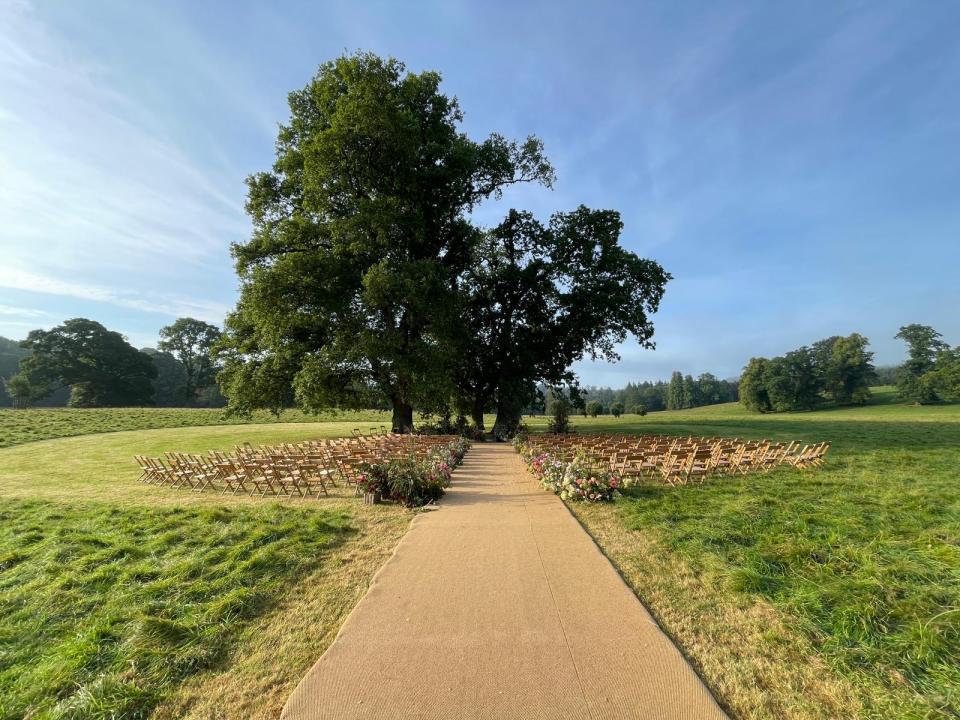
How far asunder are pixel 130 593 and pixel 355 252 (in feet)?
60.7

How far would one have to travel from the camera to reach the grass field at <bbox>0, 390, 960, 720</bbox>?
2838 millimetres

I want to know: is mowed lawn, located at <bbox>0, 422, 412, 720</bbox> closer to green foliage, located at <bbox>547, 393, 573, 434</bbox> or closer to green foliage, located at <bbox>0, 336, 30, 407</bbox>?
green foliage, located at <bbox>547, 393, 573, 434</bbox>

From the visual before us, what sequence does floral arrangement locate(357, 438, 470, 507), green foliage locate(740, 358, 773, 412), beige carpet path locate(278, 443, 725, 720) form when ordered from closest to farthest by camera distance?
beige carpet path locate(278, 443, 725, 720) → floral arrangement locate(357, 438, 470, 507) → green foliage locate(740, 358, 773, 412)

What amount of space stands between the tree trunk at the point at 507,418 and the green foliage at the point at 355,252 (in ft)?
17.2

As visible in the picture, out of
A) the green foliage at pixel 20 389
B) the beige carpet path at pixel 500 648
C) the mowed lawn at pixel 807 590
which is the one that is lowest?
the beige carpet path at pixel 500 648

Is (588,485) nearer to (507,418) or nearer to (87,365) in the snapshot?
(507,418)

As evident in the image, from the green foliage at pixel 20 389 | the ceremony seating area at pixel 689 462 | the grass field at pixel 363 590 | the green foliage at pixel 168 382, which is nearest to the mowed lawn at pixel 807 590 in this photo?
the grass field at pixel 363 590

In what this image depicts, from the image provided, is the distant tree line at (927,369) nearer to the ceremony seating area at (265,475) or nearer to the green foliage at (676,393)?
the green foliage at (676,393)

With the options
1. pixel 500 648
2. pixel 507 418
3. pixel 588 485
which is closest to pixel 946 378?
pixel 507 418

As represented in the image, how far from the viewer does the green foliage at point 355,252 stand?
2033cm

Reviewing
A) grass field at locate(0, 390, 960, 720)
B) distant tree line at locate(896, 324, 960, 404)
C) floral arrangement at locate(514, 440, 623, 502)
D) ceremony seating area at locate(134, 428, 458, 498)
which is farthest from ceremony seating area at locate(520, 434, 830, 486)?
distant tree line at locate(896, 324, 960, 404)

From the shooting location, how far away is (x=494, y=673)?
9.50 feet

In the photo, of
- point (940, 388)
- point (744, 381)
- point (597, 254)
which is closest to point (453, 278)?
point (597, 254)

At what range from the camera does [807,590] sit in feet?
13.1
